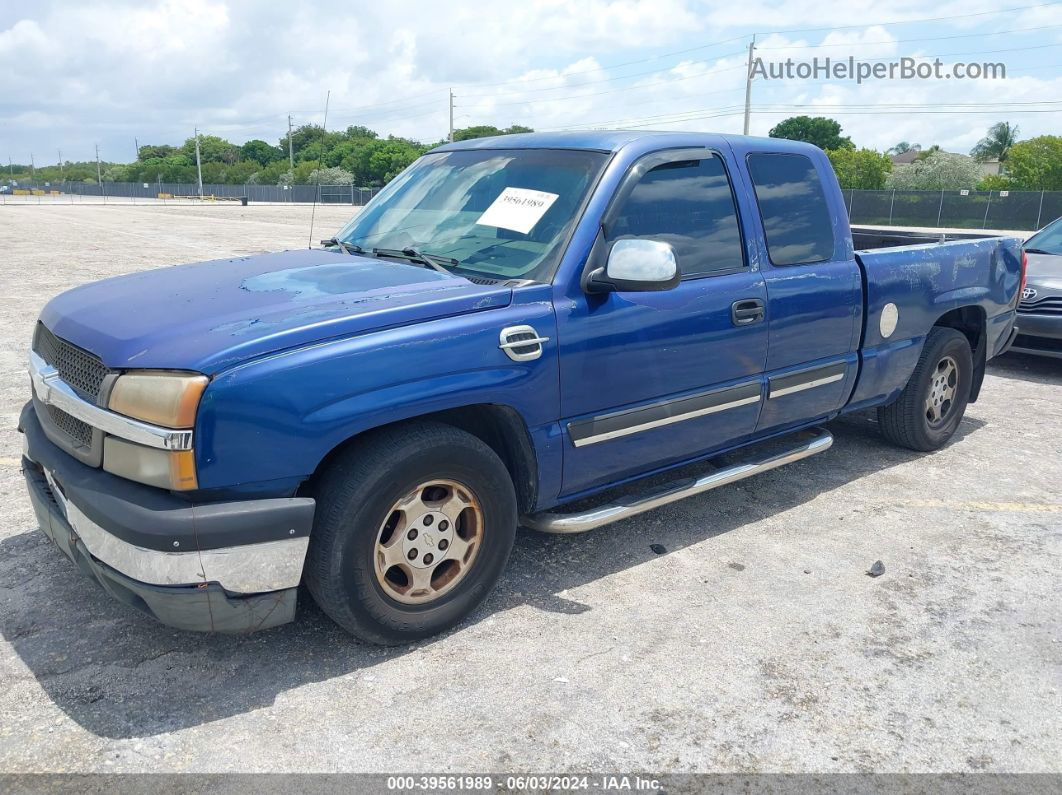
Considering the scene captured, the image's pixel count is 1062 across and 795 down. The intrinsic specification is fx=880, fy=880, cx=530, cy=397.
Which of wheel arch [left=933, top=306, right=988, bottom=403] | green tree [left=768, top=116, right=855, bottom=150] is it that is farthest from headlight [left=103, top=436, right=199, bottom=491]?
green tree [left=768, top=116, right=855, bottom=150]

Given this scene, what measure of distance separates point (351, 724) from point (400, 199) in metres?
2.57

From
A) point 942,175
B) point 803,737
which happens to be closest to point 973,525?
point 803,737

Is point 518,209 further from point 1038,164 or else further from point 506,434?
point 1038,164

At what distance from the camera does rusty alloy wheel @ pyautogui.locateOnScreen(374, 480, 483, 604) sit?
3121mm

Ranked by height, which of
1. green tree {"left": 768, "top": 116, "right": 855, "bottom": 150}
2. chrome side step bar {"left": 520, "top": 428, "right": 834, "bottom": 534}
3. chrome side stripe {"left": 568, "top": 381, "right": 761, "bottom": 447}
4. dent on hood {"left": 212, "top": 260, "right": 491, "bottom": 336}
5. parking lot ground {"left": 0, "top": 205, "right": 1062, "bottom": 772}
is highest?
green tree {"left": 768, "top": 116, "right": 855, "bottom": 150}

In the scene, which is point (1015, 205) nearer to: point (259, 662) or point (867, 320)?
point (867, 320)

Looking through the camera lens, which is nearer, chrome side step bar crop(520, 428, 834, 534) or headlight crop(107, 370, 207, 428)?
headlight crop(107, 370, 207, 428)

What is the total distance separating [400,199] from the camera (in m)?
4.39

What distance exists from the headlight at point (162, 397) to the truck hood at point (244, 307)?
1.7 inches

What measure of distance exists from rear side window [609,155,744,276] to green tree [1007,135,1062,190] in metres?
59.1

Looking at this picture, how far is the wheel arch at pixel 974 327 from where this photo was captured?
5773 mm

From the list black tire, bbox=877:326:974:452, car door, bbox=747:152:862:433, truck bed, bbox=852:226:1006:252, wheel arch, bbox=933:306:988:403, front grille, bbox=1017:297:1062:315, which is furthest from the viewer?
front grille, bbox=1017:297:1062:315

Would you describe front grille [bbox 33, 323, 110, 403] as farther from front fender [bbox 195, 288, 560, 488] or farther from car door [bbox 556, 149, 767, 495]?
car door [bbox 556, 149, 767, 495]

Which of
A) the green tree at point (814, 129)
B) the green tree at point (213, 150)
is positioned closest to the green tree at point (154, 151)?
the green tree at point (213, 150)
